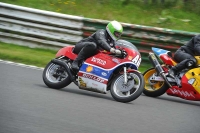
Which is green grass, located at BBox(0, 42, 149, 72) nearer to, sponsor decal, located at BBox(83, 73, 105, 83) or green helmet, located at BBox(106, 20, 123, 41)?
sponsor decal, located at BBox(83, 73, 105, 83)

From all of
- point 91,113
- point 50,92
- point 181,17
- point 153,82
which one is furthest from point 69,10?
point 91,113

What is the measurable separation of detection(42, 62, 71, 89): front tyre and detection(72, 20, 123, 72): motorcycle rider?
29cm

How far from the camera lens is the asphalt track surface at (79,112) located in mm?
6477

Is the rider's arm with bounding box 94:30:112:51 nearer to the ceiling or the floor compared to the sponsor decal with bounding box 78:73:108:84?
nearer to the ceiling

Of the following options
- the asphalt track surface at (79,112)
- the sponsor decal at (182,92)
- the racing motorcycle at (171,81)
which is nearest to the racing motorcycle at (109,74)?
the asphalt track surface at (79,112)

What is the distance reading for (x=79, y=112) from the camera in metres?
7.45

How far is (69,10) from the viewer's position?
51.7ft

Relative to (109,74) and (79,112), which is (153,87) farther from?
(79,112)

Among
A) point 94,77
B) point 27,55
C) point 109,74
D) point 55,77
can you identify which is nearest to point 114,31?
point 109,74

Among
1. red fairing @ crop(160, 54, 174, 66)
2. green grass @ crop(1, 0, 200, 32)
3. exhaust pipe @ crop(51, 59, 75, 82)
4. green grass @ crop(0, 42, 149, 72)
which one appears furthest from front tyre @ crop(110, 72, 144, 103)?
green grass @ crop(1, 0, 200, 32)

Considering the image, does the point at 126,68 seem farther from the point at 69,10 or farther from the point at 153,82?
the point at 69,10

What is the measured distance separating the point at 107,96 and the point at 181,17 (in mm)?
6193

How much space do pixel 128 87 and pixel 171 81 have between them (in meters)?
1.51

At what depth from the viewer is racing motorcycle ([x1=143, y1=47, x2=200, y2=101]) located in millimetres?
9820
